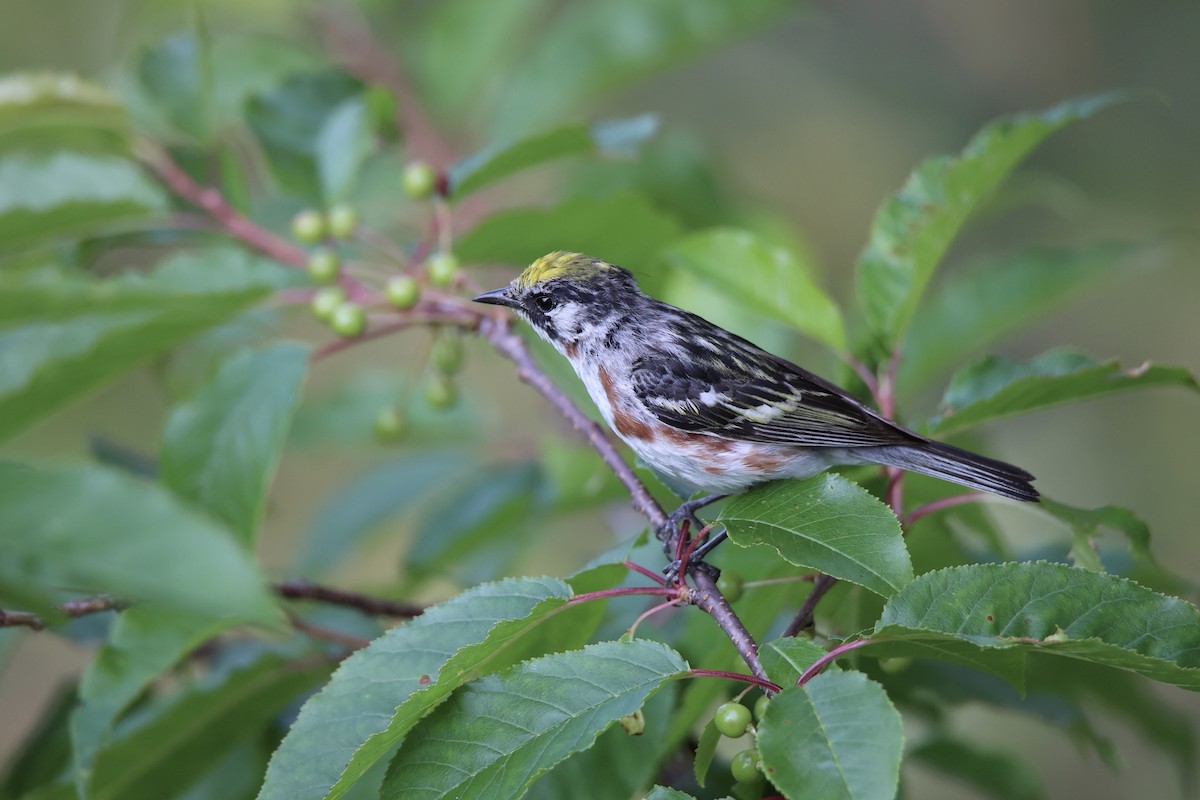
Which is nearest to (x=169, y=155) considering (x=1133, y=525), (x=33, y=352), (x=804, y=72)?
(x=33, y=352)

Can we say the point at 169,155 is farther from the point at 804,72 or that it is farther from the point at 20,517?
the point at 804,72

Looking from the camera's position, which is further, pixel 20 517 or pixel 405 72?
pixel 405 72

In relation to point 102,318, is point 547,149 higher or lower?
higher

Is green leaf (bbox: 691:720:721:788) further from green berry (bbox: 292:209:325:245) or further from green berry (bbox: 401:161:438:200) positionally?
green berry (bbox: 292:209:325:245)

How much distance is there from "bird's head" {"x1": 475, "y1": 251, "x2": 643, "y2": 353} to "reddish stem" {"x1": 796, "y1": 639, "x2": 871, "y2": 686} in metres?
1.24

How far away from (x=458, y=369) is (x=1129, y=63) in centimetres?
830

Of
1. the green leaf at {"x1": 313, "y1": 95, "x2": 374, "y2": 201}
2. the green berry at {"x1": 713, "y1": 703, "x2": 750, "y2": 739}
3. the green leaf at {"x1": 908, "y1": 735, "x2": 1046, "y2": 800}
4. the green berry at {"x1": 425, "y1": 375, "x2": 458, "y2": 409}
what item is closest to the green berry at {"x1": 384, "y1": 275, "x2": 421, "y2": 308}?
the green leaf at {"x1": 313, "y1": 95, "x2": 374, "y2": 201}

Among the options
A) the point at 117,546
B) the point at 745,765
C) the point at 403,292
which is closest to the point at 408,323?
the point at 403,292

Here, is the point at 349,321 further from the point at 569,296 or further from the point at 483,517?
the point at 483,517

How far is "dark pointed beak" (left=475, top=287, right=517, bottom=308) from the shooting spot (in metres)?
2.52

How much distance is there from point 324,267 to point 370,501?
131cm

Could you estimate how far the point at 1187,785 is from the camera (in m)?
2.79

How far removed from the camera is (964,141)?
8797 mm

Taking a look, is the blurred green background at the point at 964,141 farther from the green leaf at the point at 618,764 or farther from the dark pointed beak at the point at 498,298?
the green leaf at the point at 618,764
